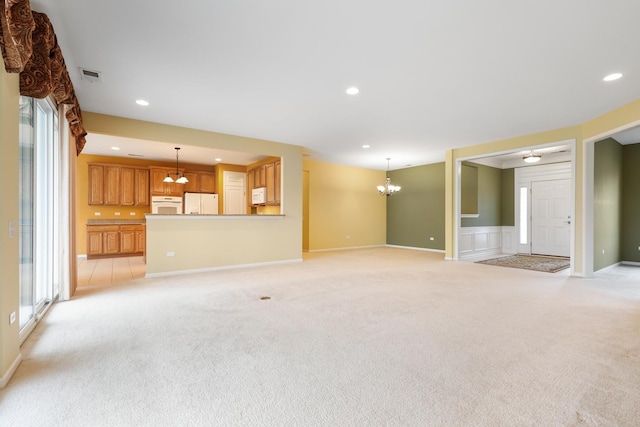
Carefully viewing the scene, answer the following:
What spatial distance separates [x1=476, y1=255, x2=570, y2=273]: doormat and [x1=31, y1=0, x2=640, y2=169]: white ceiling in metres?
2.90

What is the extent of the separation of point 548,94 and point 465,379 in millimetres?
3939

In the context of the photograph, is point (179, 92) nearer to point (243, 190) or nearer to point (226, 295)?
point (226, 295)

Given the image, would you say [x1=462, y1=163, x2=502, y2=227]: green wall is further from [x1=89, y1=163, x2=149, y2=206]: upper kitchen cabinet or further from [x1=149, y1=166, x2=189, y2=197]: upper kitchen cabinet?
[x1=89, y1=163, x2=149, y2=206]: upper kitchen cabinet

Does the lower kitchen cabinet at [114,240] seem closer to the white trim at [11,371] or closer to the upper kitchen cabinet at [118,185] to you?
the upper kitchen cabinet at [118,185]

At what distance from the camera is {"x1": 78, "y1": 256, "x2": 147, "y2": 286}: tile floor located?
5.04 metres

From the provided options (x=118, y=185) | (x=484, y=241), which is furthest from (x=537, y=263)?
(x=118, y=185)

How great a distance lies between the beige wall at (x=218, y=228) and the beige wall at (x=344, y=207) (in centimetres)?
198

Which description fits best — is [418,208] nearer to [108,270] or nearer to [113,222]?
[108,270]

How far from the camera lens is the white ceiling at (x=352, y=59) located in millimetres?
2400

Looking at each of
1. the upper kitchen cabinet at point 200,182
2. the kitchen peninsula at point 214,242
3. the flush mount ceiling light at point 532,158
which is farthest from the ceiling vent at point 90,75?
the flush mount ceiling light at point 532,158

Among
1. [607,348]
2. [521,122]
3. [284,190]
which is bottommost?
[607,348]

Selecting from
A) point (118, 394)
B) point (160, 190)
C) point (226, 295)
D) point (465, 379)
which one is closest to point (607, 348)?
point (465, 379)

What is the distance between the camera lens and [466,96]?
4.06 metres

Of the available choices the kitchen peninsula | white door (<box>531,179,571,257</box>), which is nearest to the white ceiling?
the kitchen peninsula
